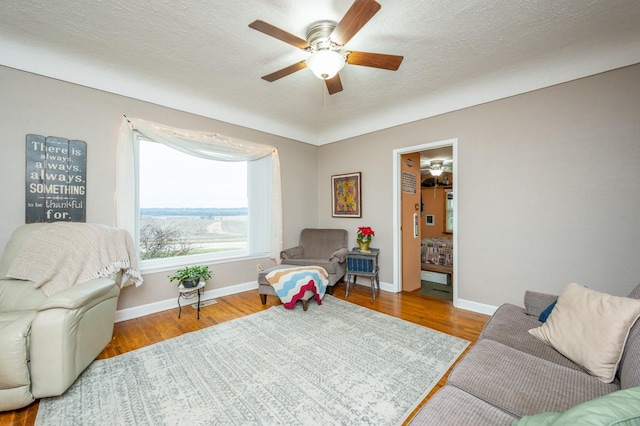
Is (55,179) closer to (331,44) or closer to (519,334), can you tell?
(331,44)

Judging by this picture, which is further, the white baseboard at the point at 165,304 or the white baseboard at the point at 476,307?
the white baseboard at the point at 476,307

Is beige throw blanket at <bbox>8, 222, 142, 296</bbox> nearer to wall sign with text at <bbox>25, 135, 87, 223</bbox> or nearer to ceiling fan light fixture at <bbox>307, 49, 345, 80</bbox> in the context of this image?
wall sign with text at <bbox>25, 135, 87, 223</bbox>

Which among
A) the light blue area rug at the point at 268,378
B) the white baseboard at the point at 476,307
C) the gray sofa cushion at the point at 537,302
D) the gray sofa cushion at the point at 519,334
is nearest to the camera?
the gray sofa cushion at the point at 519,334

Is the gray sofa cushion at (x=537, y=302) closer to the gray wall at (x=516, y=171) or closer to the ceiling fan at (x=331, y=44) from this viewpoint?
the gray wall at (x=516, y=171)

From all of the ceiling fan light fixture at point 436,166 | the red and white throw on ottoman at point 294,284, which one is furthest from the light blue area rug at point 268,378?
the ceiling fan light fixture at point 436,166

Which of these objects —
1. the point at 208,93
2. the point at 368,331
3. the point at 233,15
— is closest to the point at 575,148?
the point at 368,331

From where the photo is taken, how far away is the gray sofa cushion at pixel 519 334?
4.65 feet

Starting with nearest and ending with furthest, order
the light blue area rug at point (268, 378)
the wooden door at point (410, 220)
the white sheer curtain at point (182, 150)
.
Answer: the light blue area rug at point (268, 378) < the white sheer curtain at point (182, 150) < the wooden door at point (410, 220)

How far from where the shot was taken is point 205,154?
3.38m

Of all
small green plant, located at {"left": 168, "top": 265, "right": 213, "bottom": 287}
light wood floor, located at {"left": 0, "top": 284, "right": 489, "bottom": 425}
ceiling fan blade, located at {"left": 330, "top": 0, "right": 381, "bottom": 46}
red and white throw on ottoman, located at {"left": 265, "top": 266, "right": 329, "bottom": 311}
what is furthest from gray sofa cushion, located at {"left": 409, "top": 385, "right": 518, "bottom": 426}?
small green plant, located at {"left": 168, "top": 265, "right": 213, "bottom": 287}

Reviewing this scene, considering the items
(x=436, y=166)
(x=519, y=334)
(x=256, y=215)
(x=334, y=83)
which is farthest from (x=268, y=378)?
(x=436, y=166)

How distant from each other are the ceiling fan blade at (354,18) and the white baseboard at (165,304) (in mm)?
3265

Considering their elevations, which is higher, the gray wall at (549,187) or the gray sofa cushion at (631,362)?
the gray wall at (549,187)

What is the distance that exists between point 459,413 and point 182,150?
350 cm
